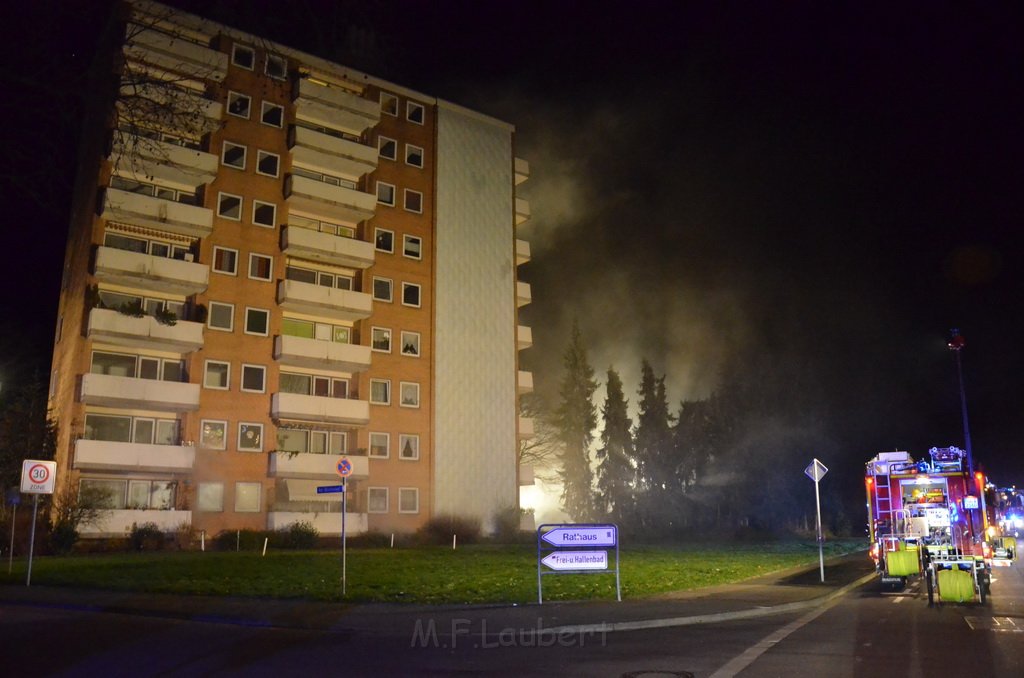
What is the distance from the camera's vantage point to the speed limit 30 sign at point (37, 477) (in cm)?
1995

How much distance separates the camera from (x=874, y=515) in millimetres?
21797

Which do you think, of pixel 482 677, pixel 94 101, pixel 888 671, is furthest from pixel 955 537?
pixel 94 101

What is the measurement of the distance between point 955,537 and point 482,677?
1540cm

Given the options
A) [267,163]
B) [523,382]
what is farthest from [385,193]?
[523,382]

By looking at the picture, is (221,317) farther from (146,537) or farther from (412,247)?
(412,247)

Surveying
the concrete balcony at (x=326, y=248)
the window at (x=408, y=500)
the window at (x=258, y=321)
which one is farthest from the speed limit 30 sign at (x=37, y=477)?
the window at (x=408, y=500)

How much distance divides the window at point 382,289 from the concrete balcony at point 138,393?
1164 centimetres

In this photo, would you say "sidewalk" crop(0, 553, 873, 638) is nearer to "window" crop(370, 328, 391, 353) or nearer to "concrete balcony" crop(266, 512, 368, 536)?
"concrete balcony" crop(266, 512, 368, 536)

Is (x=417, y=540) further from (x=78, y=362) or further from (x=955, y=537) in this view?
(x=955, y=537)

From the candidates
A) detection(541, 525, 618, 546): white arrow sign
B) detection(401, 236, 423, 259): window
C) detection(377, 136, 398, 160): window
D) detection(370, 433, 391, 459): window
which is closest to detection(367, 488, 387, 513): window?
detection(370, 433, 391, 459): window

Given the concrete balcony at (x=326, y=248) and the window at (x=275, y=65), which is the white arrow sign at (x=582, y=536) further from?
the concrete balcony at (x=326, y=248)

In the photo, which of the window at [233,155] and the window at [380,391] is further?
the window at [380,391]

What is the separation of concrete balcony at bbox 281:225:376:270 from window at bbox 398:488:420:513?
1264 cm

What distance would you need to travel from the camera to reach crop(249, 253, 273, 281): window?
42.3m
